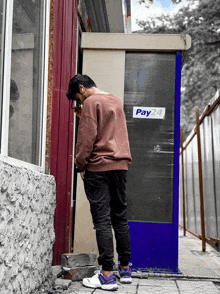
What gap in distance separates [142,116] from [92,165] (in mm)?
1003

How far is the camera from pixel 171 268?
3.55 m

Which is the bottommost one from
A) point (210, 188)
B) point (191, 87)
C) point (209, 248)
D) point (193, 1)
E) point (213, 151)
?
point (209, 248)

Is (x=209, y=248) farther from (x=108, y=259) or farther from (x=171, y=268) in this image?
(x=108, y=259)

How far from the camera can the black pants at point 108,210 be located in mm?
2973

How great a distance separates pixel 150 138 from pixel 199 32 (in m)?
8.71

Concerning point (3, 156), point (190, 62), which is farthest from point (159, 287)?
point (190, 62)

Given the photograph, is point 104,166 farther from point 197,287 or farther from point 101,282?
point 197,287

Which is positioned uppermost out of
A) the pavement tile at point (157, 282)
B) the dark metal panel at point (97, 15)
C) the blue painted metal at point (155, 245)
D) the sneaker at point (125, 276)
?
the dark metal panel at point (97, 15)

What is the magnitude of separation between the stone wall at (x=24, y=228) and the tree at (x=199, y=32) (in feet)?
31.5

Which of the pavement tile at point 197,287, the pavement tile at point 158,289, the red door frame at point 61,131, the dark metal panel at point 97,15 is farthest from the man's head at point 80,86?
the dark metal panel at point 97,15

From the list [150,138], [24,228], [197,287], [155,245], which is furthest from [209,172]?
[24,228]

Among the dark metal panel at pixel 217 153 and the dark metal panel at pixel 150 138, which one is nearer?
the dark metal panel at pixel 150 138

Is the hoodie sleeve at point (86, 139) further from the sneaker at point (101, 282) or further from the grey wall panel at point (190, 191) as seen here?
the grey wall panel at point (190, 191)

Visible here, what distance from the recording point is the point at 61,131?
3.65 metres
